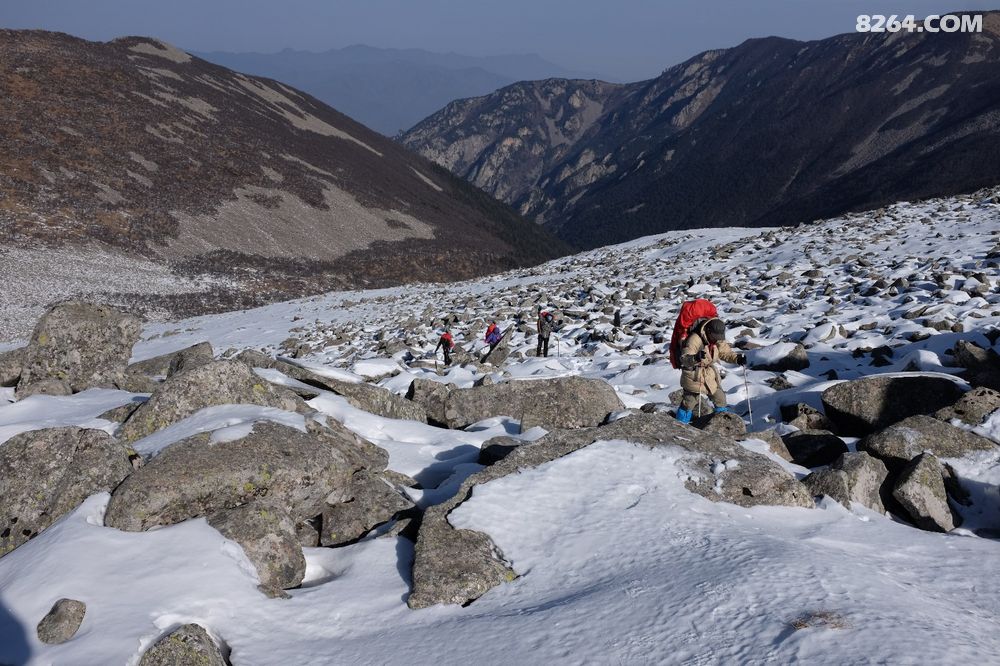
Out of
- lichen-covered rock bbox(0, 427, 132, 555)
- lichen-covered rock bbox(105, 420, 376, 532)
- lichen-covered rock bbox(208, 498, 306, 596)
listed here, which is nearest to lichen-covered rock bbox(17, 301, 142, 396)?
lichen-covered rock bbox(0, 427, 132, 555)

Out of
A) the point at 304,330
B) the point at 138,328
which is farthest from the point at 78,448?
the point at 304,330

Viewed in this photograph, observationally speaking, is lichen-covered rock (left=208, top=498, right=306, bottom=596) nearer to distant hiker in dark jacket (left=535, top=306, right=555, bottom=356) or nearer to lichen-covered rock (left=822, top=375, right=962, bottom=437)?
lichen-covered rock (left=822, top=375, right=962, bottom=437)

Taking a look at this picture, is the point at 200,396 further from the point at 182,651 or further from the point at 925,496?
the point at 925,496

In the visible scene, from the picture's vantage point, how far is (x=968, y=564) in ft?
15.6

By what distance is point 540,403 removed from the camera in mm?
9594

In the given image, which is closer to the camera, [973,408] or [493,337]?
[973,408]

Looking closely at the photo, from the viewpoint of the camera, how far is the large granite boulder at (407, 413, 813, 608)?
4707 mm

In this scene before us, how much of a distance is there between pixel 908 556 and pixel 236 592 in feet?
15.9

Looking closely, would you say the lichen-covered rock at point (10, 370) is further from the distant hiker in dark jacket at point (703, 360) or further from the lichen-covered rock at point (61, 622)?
the distant hiker in dark jacket at point (703, 360)

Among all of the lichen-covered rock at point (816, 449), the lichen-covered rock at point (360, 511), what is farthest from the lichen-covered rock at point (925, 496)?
the lichen-covered rock at point (360, 511)

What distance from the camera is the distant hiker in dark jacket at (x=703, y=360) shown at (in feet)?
27.8

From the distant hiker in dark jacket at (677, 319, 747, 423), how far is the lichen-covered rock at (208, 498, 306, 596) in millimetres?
5381

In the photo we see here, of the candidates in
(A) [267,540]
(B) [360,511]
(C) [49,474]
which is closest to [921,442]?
(B) [360,511]

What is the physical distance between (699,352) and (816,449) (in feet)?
5.95
